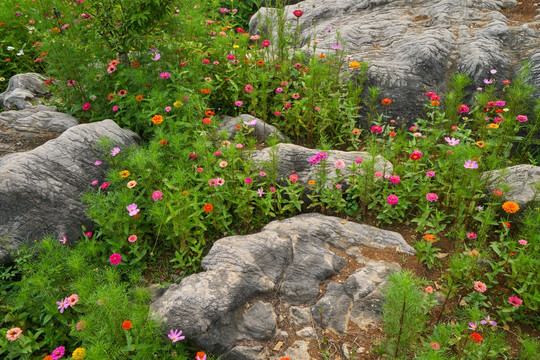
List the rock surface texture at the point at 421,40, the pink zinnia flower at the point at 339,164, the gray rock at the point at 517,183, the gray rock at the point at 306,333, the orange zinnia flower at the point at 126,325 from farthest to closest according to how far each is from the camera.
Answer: the rock surface texture at the point at 421,40, the pink zinnia flower at the point at 339,164, the gray rock at the point at 517,183, the gray rock at the point at 306,333, the orange zinnia flower at the point at 126,325

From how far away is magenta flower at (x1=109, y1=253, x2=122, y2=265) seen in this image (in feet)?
10.5

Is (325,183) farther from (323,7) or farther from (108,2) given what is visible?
(323,7)

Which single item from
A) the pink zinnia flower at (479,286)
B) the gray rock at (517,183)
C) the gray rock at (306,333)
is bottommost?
the gray rock at (306,333)

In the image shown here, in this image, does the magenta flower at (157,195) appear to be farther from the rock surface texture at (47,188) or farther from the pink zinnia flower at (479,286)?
the pink zinnia flower at (479,286)

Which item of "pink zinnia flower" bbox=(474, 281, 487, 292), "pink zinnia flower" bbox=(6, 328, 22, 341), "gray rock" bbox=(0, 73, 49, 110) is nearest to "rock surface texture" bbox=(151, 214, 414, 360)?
"pink zinnia flower" bbox=(474, 281, 487, 292)

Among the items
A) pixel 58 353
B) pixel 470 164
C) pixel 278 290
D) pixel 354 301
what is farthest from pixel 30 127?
pixel 470 164

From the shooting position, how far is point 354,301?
9.85 ft

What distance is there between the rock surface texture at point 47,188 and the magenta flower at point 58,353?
1.08 m

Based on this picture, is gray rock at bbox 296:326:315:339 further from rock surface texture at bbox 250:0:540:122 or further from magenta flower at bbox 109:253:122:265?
rock surface texture at bbox 250:0:540:122

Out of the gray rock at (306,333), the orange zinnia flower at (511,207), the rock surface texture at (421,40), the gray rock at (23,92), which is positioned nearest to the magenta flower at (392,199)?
the orange zinnia flower at (511,207)

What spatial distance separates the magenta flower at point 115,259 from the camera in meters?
3.19

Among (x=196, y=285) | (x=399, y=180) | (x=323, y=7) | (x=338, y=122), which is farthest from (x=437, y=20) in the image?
(x=196, y=285)

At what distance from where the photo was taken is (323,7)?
6789 millimetres

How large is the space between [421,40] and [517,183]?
2703 mm
